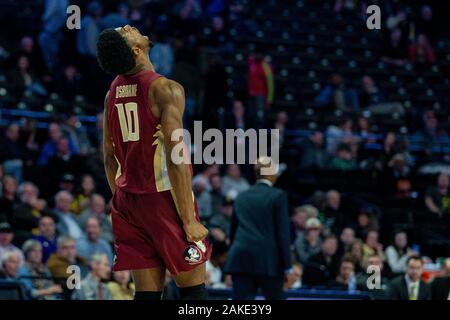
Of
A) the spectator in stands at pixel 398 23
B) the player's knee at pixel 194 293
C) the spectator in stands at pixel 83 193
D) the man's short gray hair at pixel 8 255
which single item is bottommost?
the man's short gray hair at pixel 8 255

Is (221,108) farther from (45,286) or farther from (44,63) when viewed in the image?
(45,286)

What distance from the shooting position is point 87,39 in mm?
17828

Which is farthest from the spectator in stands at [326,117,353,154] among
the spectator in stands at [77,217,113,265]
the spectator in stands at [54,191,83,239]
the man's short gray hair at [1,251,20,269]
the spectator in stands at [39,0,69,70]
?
the man's short gray hair at [1,251,20,269]

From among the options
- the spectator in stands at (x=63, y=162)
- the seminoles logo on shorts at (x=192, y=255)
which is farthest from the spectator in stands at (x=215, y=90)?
the seminoles logo on shorts at (x=192, y=255)

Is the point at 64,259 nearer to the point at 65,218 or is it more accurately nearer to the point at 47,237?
the point at 47,237

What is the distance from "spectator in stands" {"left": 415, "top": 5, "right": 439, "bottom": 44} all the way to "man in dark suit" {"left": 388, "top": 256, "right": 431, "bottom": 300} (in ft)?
36.1

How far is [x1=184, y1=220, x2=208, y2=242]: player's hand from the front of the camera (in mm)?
6574

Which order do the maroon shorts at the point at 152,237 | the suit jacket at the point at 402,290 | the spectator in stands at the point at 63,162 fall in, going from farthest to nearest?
1. the spectator in stands at the point at 63,162
2. the suit jacket at the point at 402,290
3. the maroon shorts at the point at 152,237

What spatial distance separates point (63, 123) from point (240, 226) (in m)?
5.58

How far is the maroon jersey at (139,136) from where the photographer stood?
21.9 ft

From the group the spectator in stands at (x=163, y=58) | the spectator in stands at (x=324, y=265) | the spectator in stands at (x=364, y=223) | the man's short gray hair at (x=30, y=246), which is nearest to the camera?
the man's short gray hair at (x=30, y=246)

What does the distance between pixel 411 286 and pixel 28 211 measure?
4537 millimetres

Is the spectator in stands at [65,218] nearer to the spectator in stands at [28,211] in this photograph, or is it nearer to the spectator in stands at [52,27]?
the spectator in stands at [28,211]

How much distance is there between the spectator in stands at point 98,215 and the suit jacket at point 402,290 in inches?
140
